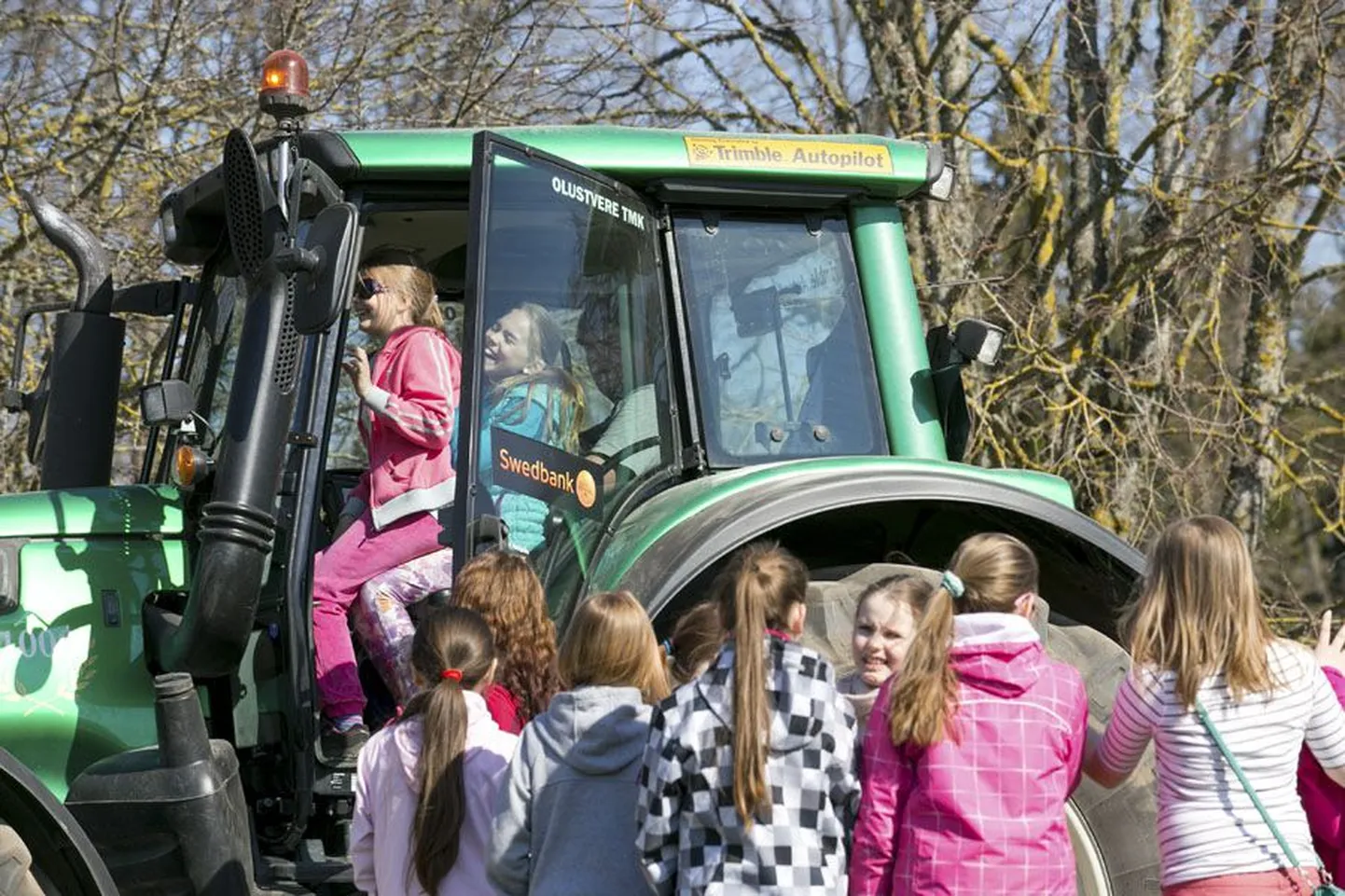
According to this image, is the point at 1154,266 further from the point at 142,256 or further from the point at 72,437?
the point at 72,437

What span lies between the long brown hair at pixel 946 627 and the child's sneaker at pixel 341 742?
58.6 inches

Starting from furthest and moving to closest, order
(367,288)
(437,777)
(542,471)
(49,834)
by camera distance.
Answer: (367,288), (542,471), (49,834), (437,777)

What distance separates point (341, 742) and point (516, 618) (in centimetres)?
70

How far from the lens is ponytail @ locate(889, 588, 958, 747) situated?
10.7 ft

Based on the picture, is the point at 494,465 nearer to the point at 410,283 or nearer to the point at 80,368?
the point at 410,283

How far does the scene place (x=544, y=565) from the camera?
4188mm

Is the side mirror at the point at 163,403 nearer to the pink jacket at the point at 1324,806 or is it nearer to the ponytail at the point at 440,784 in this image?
the ponytail at the point at 440,784

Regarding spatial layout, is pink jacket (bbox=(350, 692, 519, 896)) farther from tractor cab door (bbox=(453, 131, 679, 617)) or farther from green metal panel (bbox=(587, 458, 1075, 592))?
green metal panel (bbox=(587, 458, 1075, 592))

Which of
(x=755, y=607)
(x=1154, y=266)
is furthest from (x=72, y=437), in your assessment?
(x=1154, y=266)

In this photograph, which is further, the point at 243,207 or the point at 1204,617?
the point at 243,207

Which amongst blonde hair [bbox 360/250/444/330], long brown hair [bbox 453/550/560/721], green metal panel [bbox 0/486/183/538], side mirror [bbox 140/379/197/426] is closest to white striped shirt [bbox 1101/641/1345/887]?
long brown hair [bbox 453/550/560/721]

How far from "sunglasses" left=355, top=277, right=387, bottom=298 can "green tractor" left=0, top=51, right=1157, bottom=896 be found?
100mm

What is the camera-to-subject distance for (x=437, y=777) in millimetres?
3543

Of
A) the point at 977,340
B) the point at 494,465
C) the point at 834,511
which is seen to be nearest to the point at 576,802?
the point at 494,465
